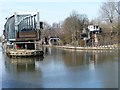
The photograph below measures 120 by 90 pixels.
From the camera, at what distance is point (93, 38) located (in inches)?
3073

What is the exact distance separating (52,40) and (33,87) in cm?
8282

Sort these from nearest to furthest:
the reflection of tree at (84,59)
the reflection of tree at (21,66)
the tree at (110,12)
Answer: the reflection of tree at (21,66) < the reflection of tree at (84,59) < the tree at (110,12)

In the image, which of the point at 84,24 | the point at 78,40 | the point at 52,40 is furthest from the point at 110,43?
the point at 52,40

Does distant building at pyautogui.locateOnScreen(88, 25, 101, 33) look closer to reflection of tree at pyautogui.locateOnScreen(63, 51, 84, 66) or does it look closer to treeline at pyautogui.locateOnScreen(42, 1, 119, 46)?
treeline at pyautogui.locateOnScreen(42, 1, 119, 46)

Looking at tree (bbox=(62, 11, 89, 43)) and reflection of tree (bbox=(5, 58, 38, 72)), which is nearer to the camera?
reflection of tree (bbox=(5, 58, 38, 72))

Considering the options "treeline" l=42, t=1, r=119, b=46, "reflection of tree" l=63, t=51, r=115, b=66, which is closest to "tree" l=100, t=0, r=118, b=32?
"treeline" l=42, t=1, r=119, b=46

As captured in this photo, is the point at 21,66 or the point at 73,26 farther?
the point at 73,26

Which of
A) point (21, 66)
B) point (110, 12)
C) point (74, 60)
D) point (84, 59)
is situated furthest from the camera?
point (110, 12)

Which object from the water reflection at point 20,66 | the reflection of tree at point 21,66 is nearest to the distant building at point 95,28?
the water reflection at point 20,66

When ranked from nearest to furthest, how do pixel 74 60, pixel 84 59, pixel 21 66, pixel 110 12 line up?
1. pixel 21 66
2. pixel 74 60
3. pixel 84 59
4. pixel 110 12

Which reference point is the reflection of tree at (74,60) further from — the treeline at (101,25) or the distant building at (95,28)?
the distant building at (95,28)

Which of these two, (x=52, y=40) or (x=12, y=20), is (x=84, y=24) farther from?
(x=12, y=20)

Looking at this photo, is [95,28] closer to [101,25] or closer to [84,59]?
[101,25]

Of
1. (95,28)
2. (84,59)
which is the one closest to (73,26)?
(95,28)
